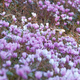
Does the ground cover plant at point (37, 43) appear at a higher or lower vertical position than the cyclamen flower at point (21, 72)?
higher

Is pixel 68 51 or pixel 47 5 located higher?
pixel 47 5

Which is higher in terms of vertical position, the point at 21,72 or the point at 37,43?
the point at 37,43

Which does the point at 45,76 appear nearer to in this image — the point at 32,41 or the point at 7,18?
the point at 32,41

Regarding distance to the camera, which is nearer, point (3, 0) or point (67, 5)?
point (3, 0)

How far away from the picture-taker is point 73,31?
4.89m

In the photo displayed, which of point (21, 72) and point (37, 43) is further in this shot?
point (37, 43)

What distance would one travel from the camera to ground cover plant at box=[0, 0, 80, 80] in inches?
83.9

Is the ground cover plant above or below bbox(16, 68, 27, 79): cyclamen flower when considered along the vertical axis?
above

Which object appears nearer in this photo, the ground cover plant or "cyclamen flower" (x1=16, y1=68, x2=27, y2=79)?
"cyclamen flower" (x1=16, y1=68, x2=27, y2=79)

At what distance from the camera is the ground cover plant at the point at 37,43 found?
2131mm

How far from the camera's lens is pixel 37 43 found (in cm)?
297

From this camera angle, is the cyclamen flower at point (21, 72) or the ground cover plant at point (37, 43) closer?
the cyclamen flower at point (21, 72)

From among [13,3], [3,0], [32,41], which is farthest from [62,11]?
[32,41]

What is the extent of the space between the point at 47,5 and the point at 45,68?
3218 millimetres
